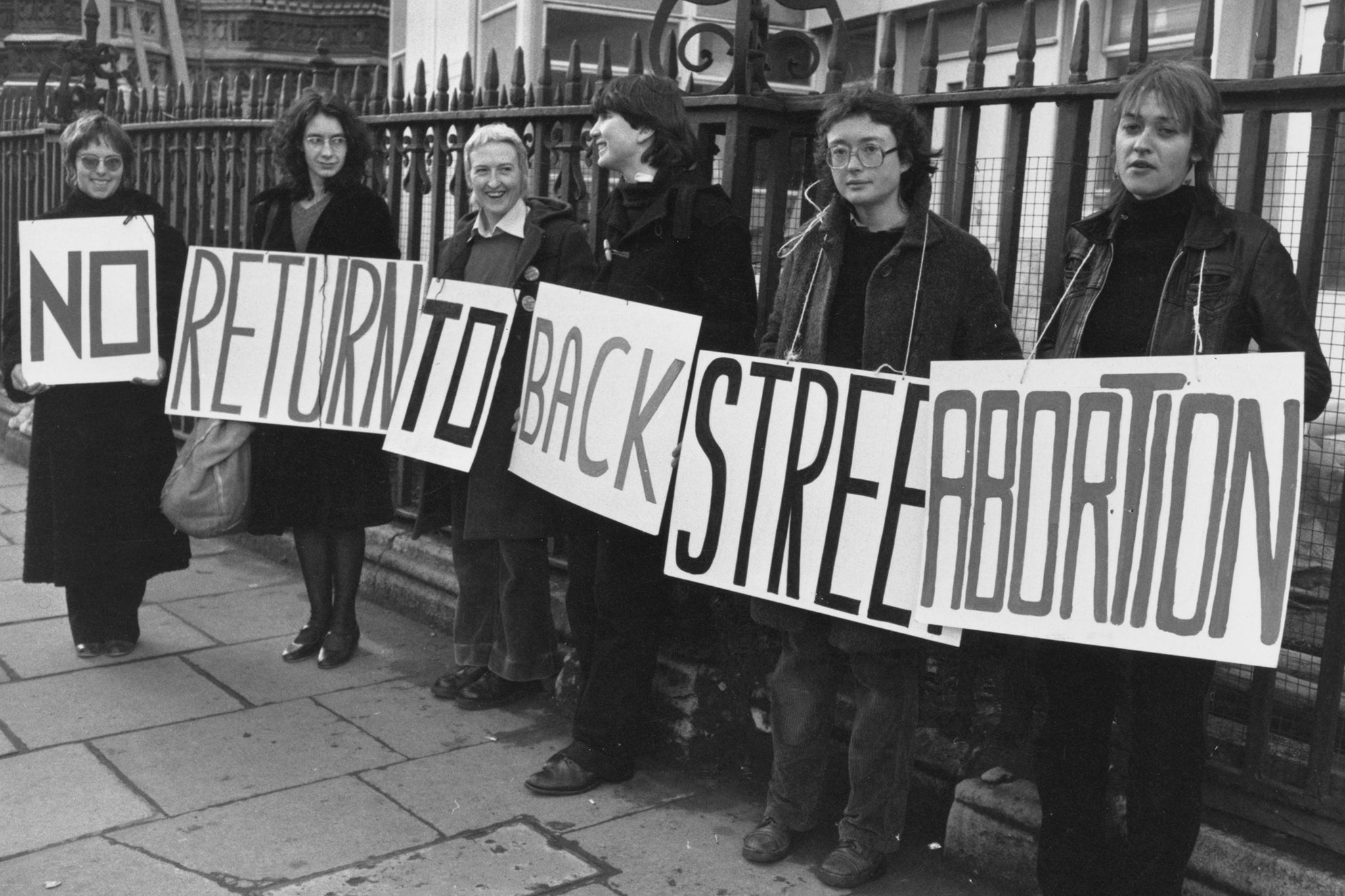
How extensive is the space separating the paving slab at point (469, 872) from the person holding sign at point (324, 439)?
1.69 meters

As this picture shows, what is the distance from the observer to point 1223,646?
2.75 m

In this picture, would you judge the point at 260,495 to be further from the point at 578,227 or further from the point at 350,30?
the point at 350,30

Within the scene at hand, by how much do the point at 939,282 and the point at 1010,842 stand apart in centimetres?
143

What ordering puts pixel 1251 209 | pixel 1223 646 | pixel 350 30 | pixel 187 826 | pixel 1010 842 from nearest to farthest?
pixel 1223 646
pixel 1251 209
pixel 1010 842
pixel 187 826
pixel 350 30

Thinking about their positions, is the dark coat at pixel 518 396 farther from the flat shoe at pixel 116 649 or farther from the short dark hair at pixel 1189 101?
the short dark hair at pixel 1189 101

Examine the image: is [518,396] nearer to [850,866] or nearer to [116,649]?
[850,866]

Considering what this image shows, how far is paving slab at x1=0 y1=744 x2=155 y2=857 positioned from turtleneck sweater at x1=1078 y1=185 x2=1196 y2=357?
286cm

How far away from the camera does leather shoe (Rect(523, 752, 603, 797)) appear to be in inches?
157

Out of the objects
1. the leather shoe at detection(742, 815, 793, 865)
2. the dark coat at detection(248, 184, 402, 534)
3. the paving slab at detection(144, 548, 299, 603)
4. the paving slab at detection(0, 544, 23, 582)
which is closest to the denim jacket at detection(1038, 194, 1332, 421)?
the leather shoe at detection(742, 815, 793, 865)

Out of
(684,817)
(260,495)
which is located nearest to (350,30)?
(260,495)

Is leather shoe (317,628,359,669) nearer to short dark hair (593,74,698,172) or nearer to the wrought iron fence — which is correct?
the wrought iron fence

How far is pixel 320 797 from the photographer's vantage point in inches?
156

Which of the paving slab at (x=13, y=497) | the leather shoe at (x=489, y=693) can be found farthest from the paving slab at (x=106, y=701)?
the paving slab at (x=13, y=497)

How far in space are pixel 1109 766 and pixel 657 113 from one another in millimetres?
2092
